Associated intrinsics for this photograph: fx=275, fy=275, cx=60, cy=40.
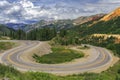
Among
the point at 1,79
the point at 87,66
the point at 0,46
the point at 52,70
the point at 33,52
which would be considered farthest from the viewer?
the point at 0,46

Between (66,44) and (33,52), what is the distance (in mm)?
49135

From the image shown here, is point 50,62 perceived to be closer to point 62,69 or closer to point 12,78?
point 62,69

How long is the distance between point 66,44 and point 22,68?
77652 millimetres

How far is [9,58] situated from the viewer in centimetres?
8588

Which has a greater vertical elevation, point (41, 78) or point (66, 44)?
point (41, 78)

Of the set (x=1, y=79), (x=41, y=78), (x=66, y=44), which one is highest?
(x=1, y=79)

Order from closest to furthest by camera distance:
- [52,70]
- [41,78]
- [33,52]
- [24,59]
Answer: [41,78] → [52,70] → [24,59] → [33,52]

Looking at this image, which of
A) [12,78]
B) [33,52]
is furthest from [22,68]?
[12,78]

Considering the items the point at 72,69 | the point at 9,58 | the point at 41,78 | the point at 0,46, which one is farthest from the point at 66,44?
the point at 41,78

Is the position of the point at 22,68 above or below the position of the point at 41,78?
below

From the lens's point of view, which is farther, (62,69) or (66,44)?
(66,44)

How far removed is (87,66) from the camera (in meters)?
77.6

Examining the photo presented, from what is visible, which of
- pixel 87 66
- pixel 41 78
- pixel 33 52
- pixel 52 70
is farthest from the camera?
pixel 33 52

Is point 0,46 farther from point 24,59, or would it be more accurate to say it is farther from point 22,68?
point 22,68
